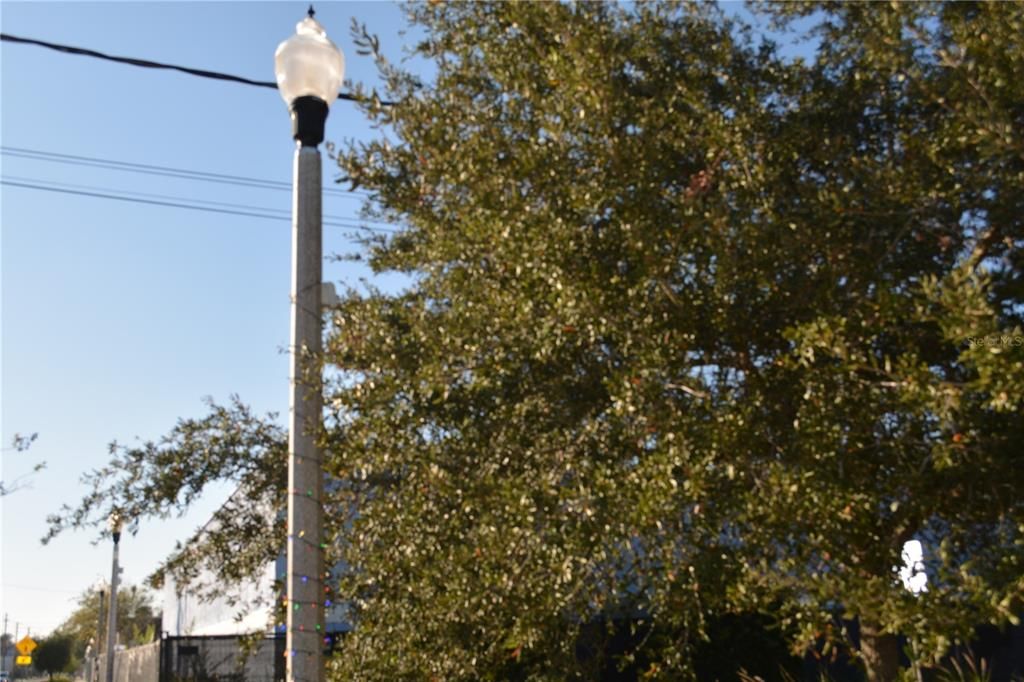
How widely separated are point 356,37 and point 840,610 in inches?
205

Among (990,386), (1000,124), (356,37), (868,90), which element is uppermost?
(356,37)

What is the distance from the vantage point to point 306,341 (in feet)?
20.5

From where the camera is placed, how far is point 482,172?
7191mm

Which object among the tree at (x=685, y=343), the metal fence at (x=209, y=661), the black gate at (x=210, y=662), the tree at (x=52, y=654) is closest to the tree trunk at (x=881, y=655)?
the tree at (x=685, y=343)

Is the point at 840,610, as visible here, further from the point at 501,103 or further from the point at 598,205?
the point at 501,103

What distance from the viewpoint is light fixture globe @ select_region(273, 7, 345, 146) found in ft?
21.1

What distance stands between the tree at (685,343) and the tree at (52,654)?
342 ft

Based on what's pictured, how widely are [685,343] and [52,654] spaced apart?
352 ft

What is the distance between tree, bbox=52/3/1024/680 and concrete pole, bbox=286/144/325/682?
1.04 metres

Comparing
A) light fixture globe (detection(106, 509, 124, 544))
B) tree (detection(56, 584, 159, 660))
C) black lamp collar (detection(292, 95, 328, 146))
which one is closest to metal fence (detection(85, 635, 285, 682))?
light fixture globe (detection(106, 509, 124, 544))

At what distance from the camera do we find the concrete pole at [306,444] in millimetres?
5641

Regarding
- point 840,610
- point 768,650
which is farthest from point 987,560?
point 768,650

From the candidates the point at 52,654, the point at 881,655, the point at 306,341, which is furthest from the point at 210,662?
the point at 52,654

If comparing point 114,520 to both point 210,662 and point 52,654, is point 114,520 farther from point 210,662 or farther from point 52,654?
point 52,654
